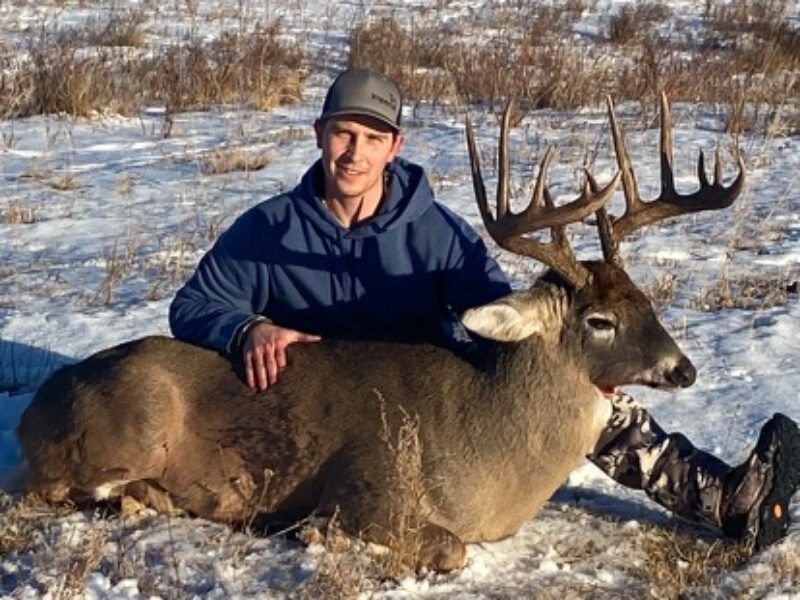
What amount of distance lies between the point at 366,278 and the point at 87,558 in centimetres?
150

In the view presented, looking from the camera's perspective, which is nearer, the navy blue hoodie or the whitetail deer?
the whitetail deer

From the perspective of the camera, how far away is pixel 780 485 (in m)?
4.45

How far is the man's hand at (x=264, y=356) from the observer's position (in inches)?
183

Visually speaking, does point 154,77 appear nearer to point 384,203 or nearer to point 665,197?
point 384,203

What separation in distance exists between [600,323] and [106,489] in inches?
64.6

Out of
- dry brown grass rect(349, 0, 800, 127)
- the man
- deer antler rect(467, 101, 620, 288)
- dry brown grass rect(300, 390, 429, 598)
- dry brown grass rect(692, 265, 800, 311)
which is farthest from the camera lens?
dry brown grass rect(349, 0, 800, 127)

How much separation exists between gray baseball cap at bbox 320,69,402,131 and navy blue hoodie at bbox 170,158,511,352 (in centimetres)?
26

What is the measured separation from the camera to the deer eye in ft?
14.7

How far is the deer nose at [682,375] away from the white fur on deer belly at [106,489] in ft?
5.67

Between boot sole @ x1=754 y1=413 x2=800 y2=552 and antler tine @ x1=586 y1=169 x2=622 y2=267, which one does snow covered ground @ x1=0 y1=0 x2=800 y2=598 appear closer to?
boot sole @ x1=754 y1=413 x2=800 y2=552

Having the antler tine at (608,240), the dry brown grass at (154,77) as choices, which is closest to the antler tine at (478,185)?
the antler tine at (608,240)

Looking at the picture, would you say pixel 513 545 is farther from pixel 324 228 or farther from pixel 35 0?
pixel 35 0

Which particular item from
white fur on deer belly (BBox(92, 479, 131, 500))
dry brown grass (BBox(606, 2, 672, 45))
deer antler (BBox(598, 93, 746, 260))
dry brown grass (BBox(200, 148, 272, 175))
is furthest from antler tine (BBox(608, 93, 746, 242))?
dry brown grass (BBox(606, 2, 672, 45))

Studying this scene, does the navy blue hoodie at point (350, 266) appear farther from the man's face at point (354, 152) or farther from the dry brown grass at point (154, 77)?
the dry brown grass at point (154, 77)
